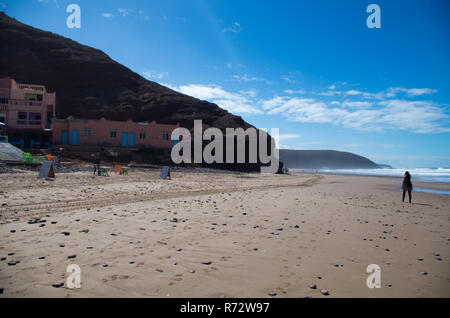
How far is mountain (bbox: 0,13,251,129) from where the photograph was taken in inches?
2896

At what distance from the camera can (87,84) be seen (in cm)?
8019

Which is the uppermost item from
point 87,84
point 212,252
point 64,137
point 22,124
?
point 87,84

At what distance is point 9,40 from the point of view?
80625 millimetres

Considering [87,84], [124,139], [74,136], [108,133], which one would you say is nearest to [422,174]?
[124,139]

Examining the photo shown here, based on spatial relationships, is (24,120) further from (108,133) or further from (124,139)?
(124,139)

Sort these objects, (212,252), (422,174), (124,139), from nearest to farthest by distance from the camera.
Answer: (212,252) → (124,139) → (422,174)

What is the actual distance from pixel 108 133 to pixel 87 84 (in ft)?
Answer: 156

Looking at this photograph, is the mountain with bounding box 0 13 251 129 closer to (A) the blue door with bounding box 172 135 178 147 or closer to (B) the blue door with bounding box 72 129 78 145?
(A) the blue door with bounding box 172 135 178 147

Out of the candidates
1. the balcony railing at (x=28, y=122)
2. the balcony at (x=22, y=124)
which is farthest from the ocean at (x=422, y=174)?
the balcony railing at (x=28, y=122)

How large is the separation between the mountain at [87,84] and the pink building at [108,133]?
999 inches

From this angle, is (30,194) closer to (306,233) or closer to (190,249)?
(190,249)

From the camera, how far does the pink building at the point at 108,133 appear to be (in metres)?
42.0
